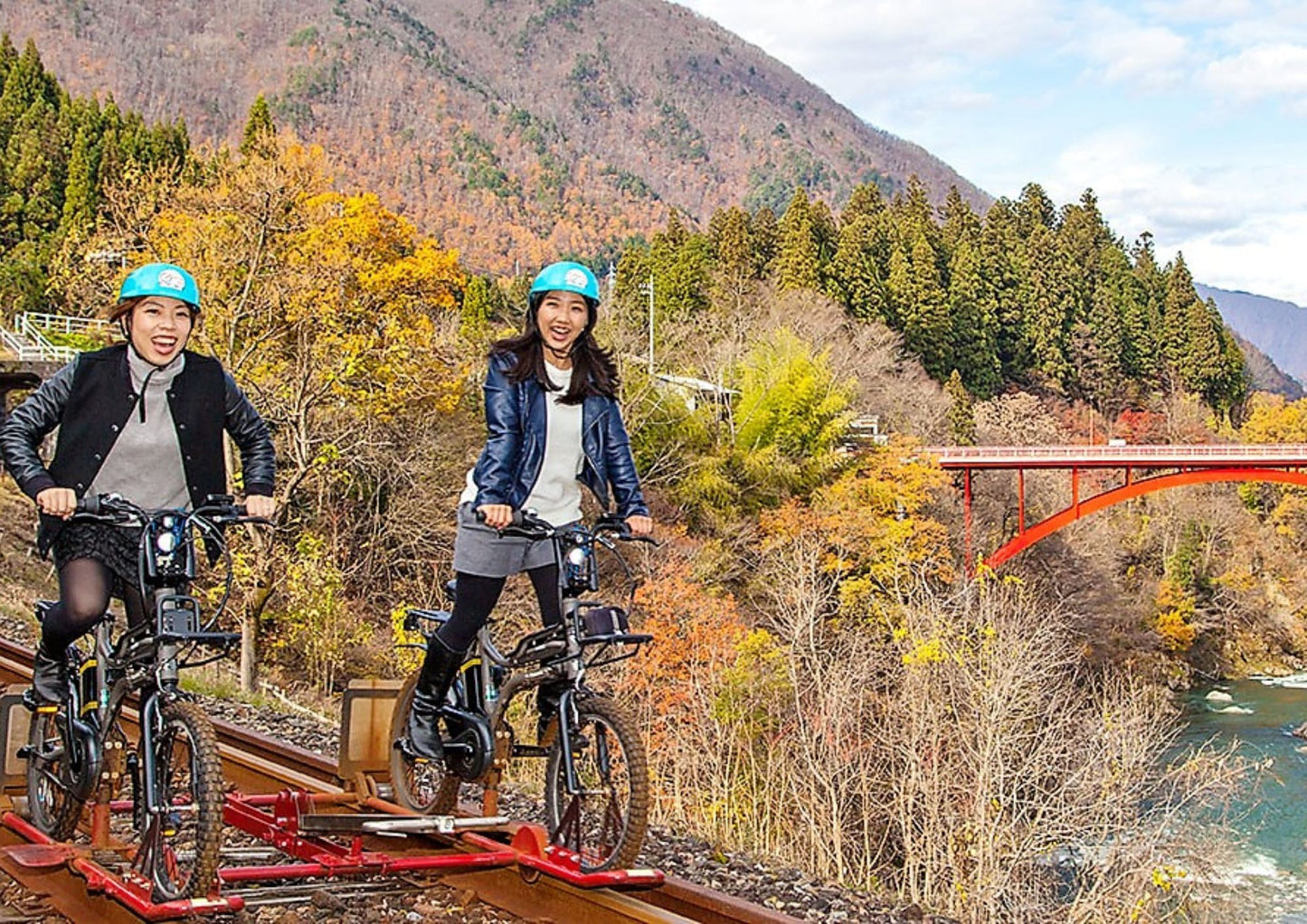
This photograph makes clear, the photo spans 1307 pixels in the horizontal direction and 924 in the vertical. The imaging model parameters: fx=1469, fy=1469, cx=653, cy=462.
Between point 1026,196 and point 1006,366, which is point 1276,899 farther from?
point 1026,196

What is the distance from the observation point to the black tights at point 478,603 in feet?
16.1

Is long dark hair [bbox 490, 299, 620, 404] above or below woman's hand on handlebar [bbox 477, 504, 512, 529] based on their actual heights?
above

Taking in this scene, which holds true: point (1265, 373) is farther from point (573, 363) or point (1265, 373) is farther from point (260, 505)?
point (260, 505)

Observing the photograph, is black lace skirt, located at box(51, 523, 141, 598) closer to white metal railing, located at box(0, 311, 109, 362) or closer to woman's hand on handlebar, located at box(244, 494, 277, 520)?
woman's hand on handlebar, located at box(244, 494, 277, 520)

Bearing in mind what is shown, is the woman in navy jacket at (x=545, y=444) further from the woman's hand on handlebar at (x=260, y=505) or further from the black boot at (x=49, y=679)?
the black boot at (x=49, y=679)

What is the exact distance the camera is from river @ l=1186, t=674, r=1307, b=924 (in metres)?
22.0

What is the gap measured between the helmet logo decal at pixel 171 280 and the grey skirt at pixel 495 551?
3.76 ft

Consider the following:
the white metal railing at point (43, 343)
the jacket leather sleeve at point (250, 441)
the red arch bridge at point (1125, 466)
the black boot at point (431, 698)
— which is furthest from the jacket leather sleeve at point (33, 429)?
the red arch bridge at point (1125, 466)

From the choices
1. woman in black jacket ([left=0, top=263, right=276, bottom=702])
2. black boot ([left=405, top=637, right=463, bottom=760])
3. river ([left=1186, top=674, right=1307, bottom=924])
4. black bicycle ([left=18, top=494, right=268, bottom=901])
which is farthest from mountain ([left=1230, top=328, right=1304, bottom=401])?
black bicycle ([left=18, top=494, right=268, bottom=901])

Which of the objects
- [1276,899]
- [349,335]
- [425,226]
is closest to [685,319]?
[349,335]

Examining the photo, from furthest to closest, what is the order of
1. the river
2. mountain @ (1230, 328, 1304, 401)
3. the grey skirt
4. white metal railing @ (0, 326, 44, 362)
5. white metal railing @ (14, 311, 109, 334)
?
1. mountain @ (1230, 328, 1304, 401)
2. white metal railing @ (14, 311, 109, 334)
3. white metal railing @ (0, 326, 44, 362)
4. the river
5. the grey skirt

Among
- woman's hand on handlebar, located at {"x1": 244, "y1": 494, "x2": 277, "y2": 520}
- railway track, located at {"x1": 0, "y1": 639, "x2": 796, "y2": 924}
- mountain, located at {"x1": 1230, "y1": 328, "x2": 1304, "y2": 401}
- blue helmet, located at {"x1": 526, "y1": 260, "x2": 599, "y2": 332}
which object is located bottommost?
railway track, located at {"x1": 0, "y1": 639, "x2": 796, "y2": 924}

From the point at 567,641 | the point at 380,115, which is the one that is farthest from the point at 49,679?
the point at 380,115

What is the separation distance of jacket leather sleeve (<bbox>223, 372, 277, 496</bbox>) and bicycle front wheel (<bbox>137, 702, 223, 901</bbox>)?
801 millimetres
